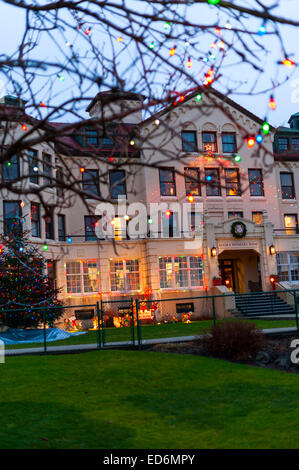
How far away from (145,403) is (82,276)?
20.8 m

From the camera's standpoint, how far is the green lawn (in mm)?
7562

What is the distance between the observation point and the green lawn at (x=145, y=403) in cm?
756

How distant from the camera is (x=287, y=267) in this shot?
1297 inches

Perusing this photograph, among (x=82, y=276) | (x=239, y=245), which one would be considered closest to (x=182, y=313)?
(x=82, y=276)

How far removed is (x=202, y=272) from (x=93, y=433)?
23.7 meters

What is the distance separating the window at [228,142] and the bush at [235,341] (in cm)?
2143

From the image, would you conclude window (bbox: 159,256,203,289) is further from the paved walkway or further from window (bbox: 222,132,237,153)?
the paved walkway

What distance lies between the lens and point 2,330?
20.2m

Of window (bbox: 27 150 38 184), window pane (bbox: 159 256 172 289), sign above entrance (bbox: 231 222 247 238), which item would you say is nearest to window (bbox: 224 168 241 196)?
window (bbox: 27 150 38 184)

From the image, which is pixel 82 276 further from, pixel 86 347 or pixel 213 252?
pixel 86 347

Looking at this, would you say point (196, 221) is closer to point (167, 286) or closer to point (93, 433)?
point (167, 286)
